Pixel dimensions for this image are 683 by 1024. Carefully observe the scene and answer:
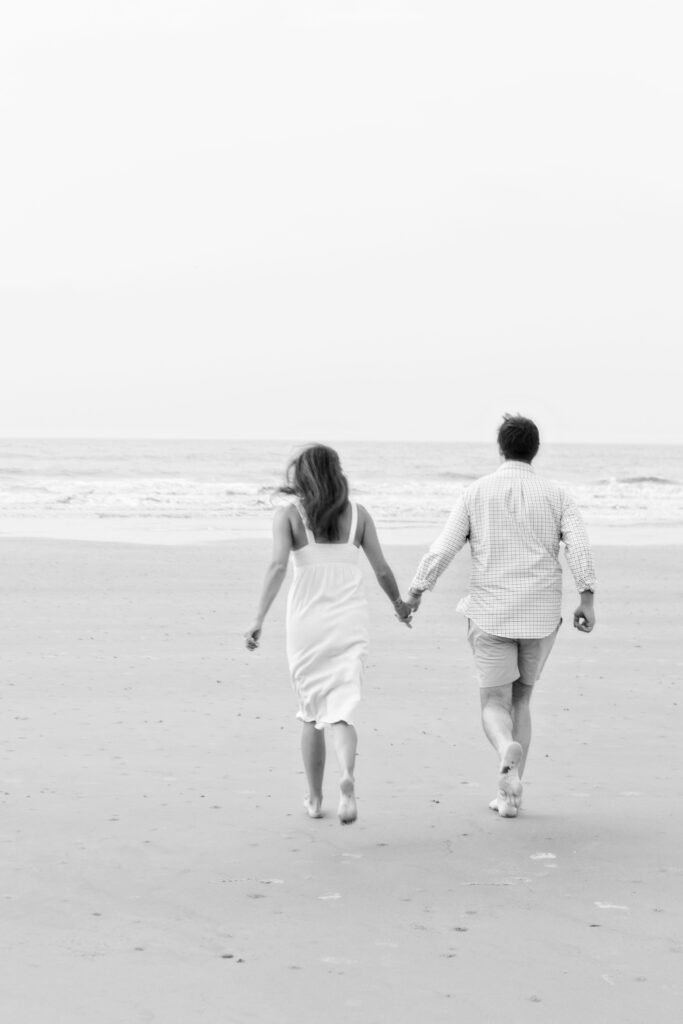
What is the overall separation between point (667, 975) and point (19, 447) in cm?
7224

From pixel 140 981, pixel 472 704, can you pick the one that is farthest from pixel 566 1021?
pixel 472 704

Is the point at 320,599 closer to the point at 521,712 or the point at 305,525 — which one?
the point at 305,525

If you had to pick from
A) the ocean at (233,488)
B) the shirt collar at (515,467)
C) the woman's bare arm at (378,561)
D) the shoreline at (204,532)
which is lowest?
the ocean at (233,488)

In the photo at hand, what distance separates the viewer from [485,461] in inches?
2773

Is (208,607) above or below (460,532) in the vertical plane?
below

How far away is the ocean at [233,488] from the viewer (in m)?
22.3

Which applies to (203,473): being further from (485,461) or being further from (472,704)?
(472,704)

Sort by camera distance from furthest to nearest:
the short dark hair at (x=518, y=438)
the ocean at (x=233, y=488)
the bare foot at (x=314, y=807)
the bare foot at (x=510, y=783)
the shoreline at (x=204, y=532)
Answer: the ocean at (x=233, y=488) < the shoreline at (x=204, y=532) < the short dark hair at (x=518, y=438) < the bare foot at (x=314, y=807) < the bare foot at (x=510, y=783)

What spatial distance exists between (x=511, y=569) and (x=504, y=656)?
0.35 m

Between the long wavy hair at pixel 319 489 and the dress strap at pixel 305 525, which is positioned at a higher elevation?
the long wavy hair at pixel 319 489

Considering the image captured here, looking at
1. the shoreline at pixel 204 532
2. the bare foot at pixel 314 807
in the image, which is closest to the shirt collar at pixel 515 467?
the bare foot at pixel 314 807

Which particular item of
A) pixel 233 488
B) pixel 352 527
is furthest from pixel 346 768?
pixel 233 488

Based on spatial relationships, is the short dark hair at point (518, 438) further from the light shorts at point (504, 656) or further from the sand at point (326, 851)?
the light shorts at point (504, 656)

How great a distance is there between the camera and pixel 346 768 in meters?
4.64
